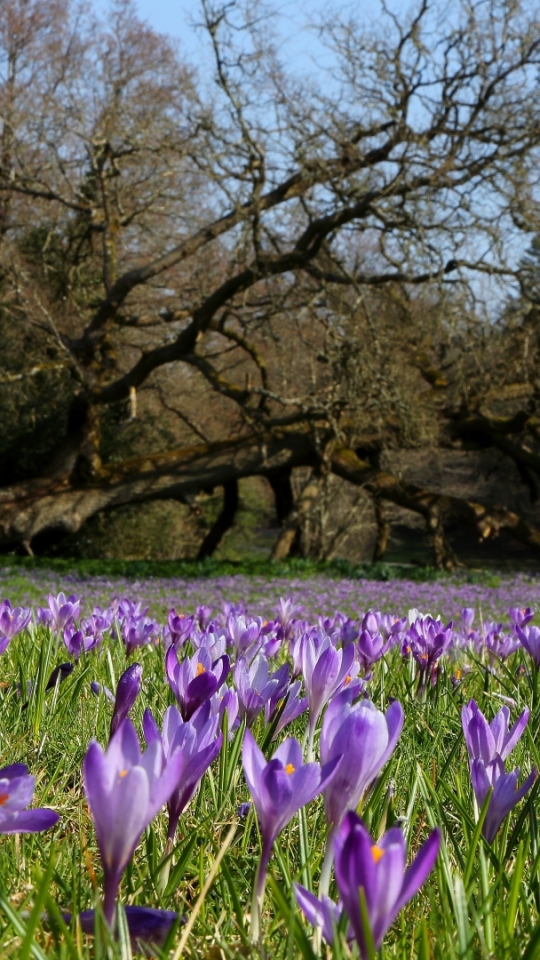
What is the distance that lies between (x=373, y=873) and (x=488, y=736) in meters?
0.57

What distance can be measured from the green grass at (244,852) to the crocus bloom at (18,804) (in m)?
0.05

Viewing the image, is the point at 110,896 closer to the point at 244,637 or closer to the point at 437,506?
the point at 244,637

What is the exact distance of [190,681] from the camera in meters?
1.42

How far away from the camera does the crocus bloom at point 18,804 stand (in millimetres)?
839

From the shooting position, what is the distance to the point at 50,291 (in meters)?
18.5

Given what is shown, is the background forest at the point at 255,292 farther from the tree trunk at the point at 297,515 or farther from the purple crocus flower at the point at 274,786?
the purple crocus flower at the point at 274,786

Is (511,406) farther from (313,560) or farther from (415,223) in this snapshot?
(415,223)

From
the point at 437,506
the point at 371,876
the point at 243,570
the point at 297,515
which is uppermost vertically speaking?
the point at 437,506

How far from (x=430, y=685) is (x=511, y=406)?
17429mm

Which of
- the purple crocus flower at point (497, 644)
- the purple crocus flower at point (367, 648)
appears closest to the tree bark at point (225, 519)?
the purple crocus flower at point (497, 644)

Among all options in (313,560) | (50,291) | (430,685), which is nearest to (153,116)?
(50,291)

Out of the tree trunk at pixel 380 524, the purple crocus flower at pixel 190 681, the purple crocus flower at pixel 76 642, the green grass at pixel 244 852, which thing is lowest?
the green grass at pixel 244 852

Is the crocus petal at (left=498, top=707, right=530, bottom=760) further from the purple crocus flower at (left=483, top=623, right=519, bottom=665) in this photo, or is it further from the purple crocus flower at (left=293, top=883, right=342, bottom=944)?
the purple crocus flower at (left=483, top=623, right=519, bottom=665)

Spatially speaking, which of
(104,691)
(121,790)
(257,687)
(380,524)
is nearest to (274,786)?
(121,790)
